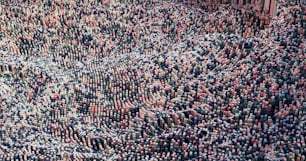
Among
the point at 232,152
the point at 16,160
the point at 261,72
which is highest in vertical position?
the point at 261,72

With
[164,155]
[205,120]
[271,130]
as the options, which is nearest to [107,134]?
[164,155]

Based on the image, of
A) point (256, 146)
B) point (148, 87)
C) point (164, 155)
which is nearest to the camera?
point (256, 146)

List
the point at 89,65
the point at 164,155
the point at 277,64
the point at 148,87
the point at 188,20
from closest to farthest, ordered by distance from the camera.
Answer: the point at 164,155
the point at 277,64
the point at 148,87
the point at 89,65
the point at 188,20

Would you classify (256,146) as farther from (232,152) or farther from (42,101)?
(42,101)

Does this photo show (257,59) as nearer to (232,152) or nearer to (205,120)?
(205,120)

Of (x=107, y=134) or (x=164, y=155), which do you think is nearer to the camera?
(x=164, y=155)

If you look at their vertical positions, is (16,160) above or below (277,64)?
below
